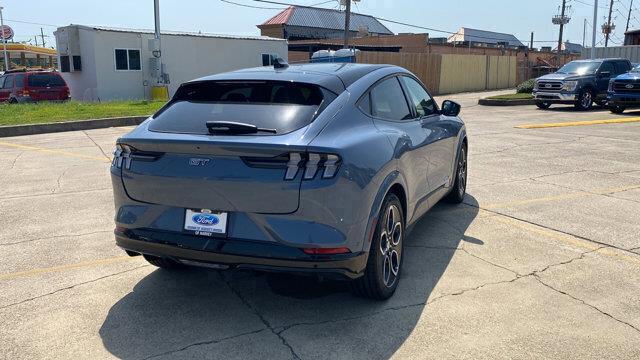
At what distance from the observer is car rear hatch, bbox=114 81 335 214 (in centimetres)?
342

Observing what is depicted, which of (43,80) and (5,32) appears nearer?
(43,80)

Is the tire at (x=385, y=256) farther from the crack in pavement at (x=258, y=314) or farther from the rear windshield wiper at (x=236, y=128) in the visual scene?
the rear windshield wiper at (x=236, y=128)

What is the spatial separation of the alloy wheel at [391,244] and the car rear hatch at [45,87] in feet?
68.8

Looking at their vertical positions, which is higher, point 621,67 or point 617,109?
Result: point 621,67

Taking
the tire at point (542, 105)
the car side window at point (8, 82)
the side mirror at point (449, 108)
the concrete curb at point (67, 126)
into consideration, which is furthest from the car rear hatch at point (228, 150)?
the car side window at point (8, 82)

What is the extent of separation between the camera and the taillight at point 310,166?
3.40 m

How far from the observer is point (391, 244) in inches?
165

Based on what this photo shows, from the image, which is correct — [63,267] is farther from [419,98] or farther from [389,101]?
[419,98]

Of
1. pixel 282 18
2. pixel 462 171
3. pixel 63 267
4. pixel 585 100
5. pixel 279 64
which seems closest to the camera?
pixel 279 64

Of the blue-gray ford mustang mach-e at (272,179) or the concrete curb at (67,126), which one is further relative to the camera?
the concrete curb at (67,126)

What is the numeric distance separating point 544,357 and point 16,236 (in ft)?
16.0

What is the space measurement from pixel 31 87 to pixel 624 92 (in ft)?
68.2

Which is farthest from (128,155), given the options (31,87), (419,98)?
(31,87)

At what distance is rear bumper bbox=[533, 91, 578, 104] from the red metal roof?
38.8 meters
